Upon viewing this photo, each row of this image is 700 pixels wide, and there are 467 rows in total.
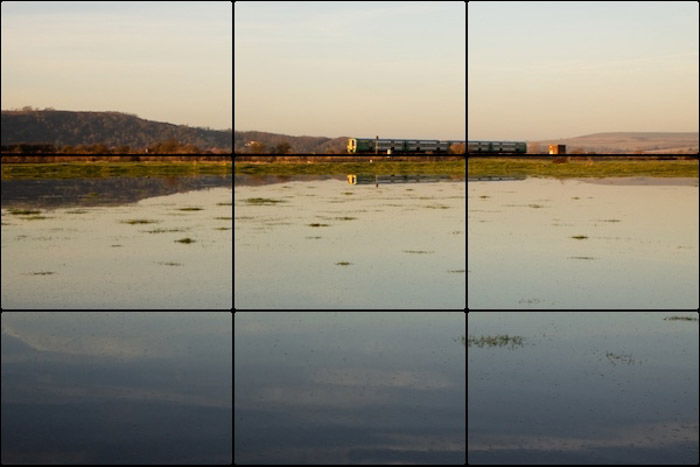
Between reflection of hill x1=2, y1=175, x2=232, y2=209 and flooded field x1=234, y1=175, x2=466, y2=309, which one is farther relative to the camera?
reflection of hill x1=2, y1=175, x2=232, y2=209

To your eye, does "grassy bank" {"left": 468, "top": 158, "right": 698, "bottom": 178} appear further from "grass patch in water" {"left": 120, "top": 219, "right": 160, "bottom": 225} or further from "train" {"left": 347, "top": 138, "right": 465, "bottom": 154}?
"grass patch in water" {"left": 120, "top": 219, "right": 160, "bottom": 225}

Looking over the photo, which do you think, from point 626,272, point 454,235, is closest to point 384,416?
point 626,272

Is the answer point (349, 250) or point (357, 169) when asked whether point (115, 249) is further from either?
point (357, 169)

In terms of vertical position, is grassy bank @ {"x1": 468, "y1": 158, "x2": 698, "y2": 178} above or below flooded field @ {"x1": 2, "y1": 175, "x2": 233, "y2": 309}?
above

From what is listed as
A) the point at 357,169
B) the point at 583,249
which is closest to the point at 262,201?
the point at 583,249

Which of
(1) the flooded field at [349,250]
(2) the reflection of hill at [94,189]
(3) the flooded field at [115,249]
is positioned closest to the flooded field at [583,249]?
(1) the flooded field at [349,250]

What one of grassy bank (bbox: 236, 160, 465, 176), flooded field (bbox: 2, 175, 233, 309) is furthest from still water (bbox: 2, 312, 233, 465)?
grassy bank (bbox: 236, 160, 465, 176)

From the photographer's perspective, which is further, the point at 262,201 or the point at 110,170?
the point at 110,170
